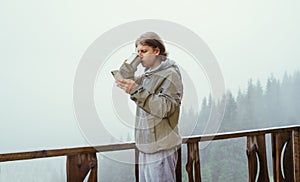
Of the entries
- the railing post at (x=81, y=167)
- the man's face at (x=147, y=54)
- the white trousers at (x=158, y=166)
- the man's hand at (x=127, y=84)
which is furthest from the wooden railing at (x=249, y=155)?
the man's face at (x=147, y=54)

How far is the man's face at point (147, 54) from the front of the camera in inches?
82.7

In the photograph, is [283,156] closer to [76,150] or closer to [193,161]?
[193,161]

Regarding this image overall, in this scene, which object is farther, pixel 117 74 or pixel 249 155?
pixel 249 155

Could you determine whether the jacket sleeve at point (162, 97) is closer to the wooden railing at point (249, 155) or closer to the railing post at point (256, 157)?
the wooden railing at point (249, 155)

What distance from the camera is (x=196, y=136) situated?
2680 millimetres

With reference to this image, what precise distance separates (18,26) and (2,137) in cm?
69

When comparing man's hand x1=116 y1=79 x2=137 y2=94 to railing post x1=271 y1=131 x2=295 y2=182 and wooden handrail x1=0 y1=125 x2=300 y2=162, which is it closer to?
wooden handrail x1=0 y1=125 x2=300 y2=162

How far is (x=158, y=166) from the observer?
2.11 meters

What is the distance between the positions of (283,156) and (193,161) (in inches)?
32.6

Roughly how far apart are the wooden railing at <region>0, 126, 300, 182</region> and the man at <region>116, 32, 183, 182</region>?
0.97 ft

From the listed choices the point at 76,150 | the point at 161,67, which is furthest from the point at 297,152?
the point at 76,150

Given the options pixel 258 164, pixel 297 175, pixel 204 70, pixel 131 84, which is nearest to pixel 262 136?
pixel 258 164

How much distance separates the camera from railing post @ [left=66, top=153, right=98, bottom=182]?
7.48ft

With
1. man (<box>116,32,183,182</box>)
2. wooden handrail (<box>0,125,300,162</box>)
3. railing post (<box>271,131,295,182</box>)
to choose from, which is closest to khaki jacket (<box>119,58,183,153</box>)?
man (<box>116,32,183,182</box>)
